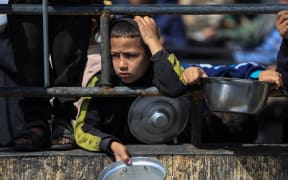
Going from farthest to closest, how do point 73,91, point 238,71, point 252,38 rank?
point 252,38 < point 238,71 < point 73,91

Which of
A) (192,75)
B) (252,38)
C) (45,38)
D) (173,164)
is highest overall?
(45,38)

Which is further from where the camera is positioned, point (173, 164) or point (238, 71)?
point (238, 71)

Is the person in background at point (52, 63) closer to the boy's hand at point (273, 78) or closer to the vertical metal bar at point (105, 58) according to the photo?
the vertical metal bar at point (105, 58)

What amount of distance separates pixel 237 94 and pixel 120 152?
66cm

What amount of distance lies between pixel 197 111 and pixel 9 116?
45.0 inches

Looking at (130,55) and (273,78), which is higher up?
(130,55)

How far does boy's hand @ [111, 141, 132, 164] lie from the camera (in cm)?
426

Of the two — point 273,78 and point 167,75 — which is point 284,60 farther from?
point 167,75

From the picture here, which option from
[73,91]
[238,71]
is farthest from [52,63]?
[238,71]

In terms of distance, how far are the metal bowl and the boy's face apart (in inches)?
20.4

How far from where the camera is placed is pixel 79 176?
4391 millimetres

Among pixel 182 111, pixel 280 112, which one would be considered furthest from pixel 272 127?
pixel 182 111

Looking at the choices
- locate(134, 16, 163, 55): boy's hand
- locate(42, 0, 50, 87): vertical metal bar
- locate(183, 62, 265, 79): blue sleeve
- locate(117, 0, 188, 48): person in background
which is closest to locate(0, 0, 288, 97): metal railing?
locate(42, 0, 50, 87): vertical metal bar

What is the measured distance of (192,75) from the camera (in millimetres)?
4355
